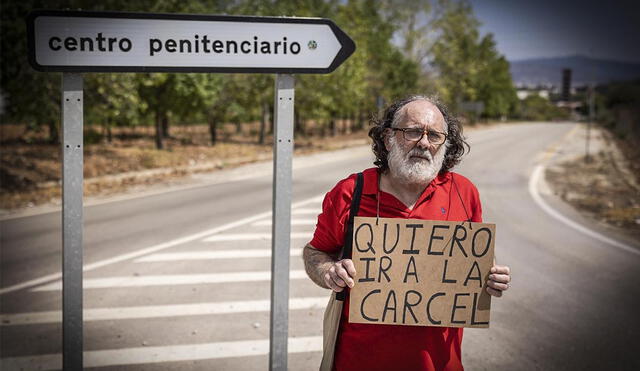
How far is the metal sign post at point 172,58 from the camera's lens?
258cm

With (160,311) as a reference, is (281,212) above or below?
above

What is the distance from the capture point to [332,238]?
2.65 m

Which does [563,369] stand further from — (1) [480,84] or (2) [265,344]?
(1) [480,84]

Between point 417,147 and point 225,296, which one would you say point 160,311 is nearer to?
point 225,296

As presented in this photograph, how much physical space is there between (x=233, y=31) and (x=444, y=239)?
4.76 ft

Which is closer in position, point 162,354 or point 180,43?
point 180,43

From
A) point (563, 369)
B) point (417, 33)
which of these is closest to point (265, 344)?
point (563, 369)

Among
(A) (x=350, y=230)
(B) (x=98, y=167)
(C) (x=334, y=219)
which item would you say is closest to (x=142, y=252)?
(C) (x=334, y=219)

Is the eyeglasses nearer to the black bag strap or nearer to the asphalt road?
the black bag strap

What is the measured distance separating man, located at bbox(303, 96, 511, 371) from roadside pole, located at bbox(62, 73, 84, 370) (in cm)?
110

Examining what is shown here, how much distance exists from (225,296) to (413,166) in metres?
4.24

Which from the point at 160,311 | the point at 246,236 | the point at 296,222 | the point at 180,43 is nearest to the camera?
the point at 180,43

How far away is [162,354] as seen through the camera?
4.79 m

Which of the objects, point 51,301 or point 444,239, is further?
point 51,301
